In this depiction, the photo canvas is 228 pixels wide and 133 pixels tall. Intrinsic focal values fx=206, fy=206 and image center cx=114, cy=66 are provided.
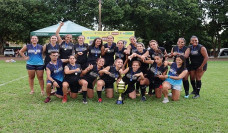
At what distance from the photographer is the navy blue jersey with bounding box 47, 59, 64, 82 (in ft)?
16.6

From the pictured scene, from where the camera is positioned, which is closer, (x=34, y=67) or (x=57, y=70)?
(x=57, y=70)

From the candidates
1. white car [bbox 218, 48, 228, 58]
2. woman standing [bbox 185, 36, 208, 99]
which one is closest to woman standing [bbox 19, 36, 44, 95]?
woman standing [bbox 185, 36, 208, 99]

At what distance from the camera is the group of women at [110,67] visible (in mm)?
5086

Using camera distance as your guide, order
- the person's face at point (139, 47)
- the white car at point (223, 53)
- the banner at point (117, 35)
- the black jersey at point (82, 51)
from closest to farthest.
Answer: the person's face at point (139, 47)
the black jersey at point (82, 51)
the banner at point (117, 35)
the white car at point (223, 53)

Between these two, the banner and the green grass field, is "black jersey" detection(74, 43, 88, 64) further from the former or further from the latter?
the banner

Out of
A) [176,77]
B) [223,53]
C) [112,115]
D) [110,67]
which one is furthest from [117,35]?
[223,53]

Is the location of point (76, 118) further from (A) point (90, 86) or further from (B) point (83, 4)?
(B) point (83, 4)

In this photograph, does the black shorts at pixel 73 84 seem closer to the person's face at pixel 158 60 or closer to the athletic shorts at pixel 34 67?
the athletic shorts at pixel 34 67

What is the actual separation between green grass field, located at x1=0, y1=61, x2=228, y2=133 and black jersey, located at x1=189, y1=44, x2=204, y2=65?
39.1 inches

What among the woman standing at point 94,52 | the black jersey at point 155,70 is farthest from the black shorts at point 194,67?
the woman standing at point 94,52

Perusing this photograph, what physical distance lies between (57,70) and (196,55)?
141 inches

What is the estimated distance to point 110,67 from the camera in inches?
211

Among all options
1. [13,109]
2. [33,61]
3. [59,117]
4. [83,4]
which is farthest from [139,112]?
[83,4]

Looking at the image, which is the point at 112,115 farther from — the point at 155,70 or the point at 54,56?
the point at 54,56
